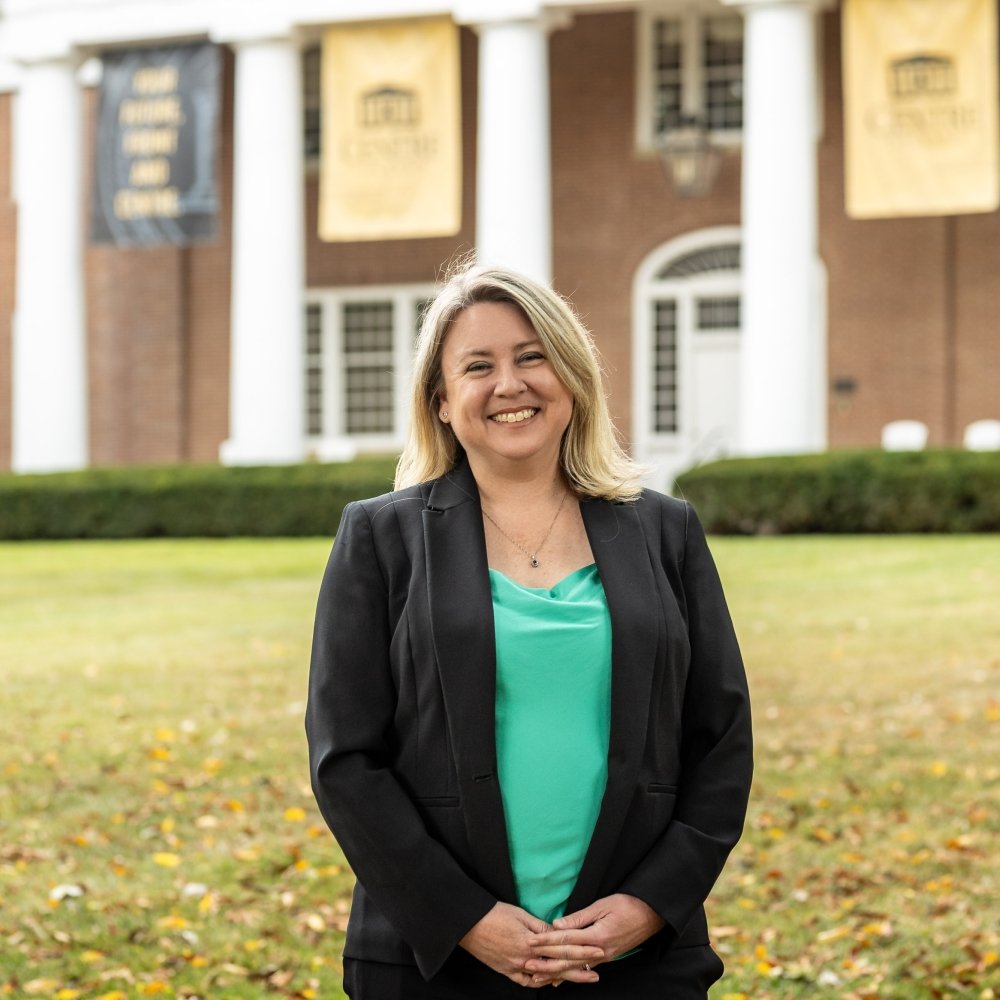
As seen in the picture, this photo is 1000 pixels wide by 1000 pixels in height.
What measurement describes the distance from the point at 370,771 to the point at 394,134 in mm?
19880

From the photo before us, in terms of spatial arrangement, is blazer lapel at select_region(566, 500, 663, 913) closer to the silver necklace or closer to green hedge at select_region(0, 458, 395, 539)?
the silver necklace

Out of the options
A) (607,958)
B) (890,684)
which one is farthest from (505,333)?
(890,684)

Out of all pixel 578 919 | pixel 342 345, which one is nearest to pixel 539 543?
pixel 578 919

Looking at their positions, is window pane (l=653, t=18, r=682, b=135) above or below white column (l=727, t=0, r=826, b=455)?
above

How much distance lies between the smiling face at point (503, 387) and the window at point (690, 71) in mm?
22304

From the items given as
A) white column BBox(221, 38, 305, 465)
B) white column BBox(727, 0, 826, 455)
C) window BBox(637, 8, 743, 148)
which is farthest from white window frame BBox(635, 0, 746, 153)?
white column BBox(221, 38, 305, 465)

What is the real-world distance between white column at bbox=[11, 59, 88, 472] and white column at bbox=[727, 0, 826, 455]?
31.3ft

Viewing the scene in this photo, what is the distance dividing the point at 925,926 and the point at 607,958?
3.08 m

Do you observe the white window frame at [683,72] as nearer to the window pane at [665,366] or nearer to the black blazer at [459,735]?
the window pane at [665,366]

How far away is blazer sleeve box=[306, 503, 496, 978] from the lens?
2639mm

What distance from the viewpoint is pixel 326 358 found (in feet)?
88.1

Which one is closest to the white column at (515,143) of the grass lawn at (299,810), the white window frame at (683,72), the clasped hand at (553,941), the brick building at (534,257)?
the brick building at (534,257)

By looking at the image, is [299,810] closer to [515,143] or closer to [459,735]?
[459,735]

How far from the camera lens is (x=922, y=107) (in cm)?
2012
